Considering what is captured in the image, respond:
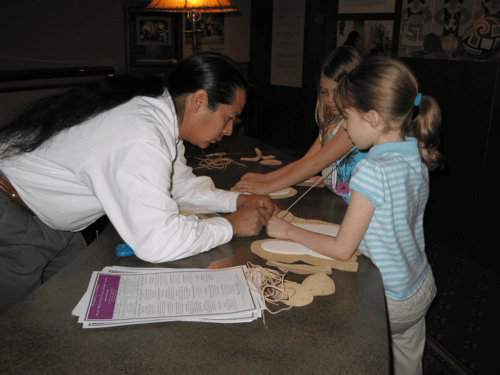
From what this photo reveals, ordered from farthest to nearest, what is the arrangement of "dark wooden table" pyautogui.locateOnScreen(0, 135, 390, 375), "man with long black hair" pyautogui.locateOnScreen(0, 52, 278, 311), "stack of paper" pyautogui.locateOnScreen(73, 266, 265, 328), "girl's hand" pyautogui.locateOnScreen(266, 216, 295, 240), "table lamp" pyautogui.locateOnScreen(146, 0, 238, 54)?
"table lamp" pyautogui.locateOnScreen(146, 0, 238, 54) → "girl's hand" pyautogui.locateOnScreen(266, 216, 295, 240) → "man with long black hair" pyautogui.locateOnScreen(0, 52, 278, 311) → "stack of paper" pyautogui.locateOnScreen(73, 266, 265, 328) → "dark wooden table" pyautogui.locateOnScreen(0, 135, 390, 375)

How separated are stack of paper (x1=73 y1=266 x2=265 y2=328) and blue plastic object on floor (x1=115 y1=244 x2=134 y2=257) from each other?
0.09 meters

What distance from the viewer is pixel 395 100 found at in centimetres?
136

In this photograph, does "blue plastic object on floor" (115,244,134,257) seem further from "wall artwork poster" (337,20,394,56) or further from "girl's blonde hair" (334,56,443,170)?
"wall artwork poster" (337,20,394,56)

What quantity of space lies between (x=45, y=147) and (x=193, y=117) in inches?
18.4

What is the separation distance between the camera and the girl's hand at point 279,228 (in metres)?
1.45

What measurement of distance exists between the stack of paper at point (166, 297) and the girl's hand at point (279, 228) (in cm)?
23

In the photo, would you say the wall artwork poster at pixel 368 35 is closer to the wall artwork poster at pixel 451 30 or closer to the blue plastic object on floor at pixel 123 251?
the wall artwork poster at pixel 451 30

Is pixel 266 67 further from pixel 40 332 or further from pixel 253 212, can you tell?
pixel 40 332

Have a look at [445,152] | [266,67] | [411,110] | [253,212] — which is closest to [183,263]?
[253,212]

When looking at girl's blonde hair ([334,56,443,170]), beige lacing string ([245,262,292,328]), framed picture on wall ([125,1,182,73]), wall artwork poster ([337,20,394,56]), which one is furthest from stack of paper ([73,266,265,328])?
framed picture on wall ([125,1,182,73])

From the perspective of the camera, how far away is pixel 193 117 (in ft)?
5.05

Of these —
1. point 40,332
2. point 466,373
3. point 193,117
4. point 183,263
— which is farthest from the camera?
point 466,373

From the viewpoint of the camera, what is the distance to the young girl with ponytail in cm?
126

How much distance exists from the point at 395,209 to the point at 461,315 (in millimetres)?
1608
